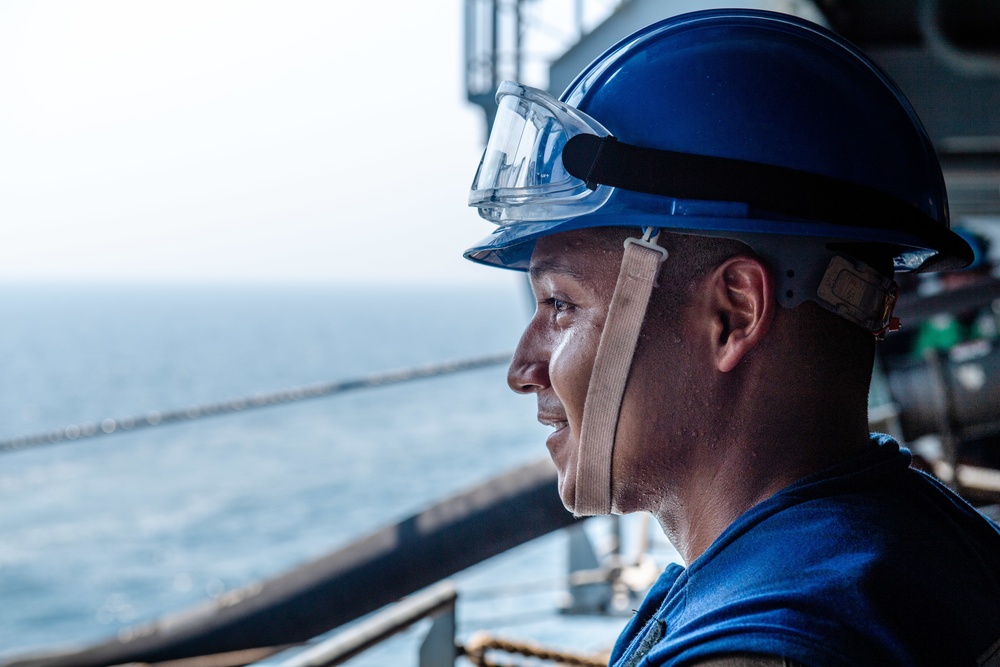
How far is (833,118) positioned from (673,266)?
18 cm

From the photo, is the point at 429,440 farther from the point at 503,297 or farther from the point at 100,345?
the point at 503,297

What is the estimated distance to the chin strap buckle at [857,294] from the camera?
0.84 m

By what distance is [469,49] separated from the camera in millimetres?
5105

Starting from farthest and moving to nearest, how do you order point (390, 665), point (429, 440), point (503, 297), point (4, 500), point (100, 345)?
point (503, 297), point (100, 345), point (429, 440), point (4, 500), point (390, 665)

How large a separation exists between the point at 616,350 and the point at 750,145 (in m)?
0.21

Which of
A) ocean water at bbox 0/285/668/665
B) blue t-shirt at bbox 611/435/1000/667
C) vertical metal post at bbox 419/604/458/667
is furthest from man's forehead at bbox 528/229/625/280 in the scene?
ocean water at bbox 0/285/668/665

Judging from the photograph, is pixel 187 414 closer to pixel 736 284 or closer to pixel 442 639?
pixel 442 639

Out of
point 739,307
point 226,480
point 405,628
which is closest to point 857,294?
point 739,307

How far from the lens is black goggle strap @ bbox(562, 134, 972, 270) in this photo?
83 centimetres

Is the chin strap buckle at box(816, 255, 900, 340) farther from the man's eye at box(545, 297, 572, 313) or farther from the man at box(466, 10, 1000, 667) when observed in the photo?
the man's eye at box(545, 297, 572, 313)

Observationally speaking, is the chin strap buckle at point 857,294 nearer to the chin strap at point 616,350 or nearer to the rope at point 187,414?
the chin strap at point 616,350

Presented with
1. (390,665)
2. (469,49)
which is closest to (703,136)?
(469,49)

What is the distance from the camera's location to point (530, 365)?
98 centimetres

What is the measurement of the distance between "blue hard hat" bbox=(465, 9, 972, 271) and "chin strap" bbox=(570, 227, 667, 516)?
3cm
